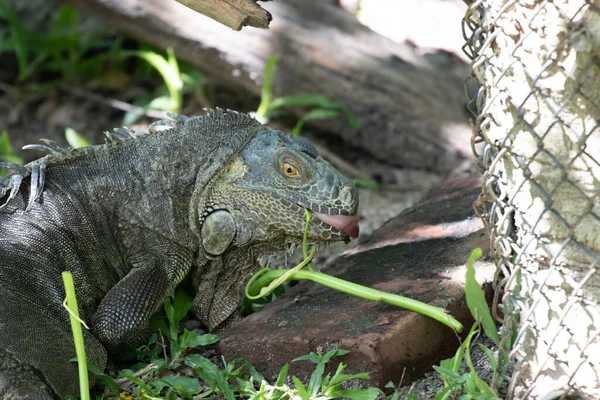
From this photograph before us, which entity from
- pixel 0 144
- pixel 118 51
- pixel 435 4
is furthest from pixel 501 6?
pixel 435 4

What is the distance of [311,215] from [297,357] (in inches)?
33.8

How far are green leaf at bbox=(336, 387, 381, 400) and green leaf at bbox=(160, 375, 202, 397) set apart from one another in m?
0.79

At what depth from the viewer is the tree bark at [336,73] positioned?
7738 mm

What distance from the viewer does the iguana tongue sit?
429cm

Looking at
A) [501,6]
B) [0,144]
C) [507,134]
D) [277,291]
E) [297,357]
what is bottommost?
[0,144]

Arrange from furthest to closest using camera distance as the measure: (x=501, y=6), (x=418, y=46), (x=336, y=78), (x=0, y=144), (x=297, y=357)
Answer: (x=418, y=46) < (x=336, y=78) < (x=0, y=144) < (x=297, y=357) < (x=501, y=6)

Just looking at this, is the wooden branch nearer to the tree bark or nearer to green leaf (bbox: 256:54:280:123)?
green leaf (bbox: 256:54:280:123)

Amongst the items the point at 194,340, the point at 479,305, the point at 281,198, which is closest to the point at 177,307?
the point at 194,340

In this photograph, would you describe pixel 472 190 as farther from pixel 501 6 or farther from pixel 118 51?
pixel 118 51

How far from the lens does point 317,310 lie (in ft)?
13.8

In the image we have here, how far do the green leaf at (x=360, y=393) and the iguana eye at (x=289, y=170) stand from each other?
4.51ft

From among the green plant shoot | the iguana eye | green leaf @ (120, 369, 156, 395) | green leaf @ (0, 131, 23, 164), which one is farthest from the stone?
green leaf @ (0, 131, 23, 164)

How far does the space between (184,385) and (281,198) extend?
1191 mm

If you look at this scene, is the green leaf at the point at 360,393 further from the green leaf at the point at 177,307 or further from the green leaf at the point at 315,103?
the green leaf at the point at 315,103
